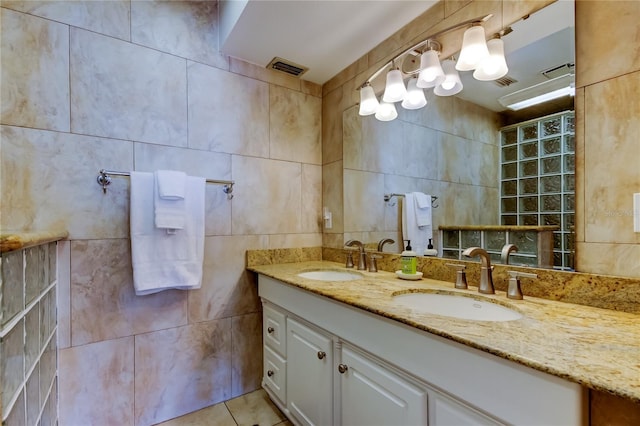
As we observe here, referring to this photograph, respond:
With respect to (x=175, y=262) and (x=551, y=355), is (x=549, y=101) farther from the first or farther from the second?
(x=175, y=262)

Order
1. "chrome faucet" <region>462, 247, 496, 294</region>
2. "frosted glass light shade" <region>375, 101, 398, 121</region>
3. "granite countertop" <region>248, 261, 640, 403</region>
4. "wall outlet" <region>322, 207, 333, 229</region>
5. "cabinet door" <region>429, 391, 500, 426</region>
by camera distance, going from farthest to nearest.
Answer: "wall outlet" <region>322, 207, 333, 229</region> < "frosted glass light shade" <region>375, 101, 398, 121</region> < "chrome faucet" <region>462, 247, 496, 294</region> < "cabinet door" <region>429, 391, 500, 426</region> < "granite countertop" <region>248, 261, 640, 403</region>

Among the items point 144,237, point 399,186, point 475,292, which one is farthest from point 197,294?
point 475,292

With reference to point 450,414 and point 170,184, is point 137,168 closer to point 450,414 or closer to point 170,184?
point 170,184

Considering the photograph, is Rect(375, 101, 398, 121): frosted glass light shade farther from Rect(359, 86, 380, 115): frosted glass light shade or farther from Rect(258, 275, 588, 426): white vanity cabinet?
Rect(258, 275, 588, 426): white vanity cabinet

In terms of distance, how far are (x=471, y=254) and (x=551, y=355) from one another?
550mm

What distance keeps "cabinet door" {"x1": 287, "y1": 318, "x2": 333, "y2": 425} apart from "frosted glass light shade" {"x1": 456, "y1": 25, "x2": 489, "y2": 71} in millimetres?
1300

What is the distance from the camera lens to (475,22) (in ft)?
4.01

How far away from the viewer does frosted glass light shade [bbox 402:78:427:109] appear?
1.55 meters

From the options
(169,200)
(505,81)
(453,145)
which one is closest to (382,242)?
(453,145)

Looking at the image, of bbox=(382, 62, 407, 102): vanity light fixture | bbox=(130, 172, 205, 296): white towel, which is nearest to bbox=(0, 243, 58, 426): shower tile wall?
bbox=(130, 172, 205, 296): white towel

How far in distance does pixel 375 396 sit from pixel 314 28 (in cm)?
175

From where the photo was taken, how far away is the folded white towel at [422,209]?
61.6 inches

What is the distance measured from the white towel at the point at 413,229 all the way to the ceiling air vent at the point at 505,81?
638 millimetres

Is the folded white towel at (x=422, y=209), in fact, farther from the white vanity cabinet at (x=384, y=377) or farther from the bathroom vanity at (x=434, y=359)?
the white vanity cabinet at (x=384, y=377)
